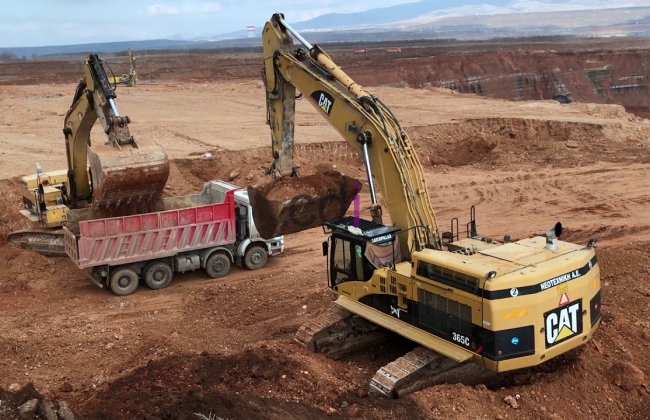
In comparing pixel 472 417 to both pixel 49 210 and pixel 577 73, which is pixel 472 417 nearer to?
pixel 49 210

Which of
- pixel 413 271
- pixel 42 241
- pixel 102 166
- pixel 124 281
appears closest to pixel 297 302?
pixel 124 281

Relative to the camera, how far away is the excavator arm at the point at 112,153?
13.4m

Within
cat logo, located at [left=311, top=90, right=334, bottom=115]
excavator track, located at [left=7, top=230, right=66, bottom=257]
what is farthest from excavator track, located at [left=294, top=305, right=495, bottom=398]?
excavator track, located at [left=7, top=230, right=66, bottom=257]

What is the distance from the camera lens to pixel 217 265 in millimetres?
15859

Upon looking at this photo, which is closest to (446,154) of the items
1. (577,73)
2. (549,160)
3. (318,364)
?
(549,160)

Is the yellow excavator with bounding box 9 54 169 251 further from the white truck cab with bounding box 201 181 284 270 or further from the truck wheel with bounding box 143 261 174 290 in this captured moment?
the white truck cab with bounding box 201 181 284 270

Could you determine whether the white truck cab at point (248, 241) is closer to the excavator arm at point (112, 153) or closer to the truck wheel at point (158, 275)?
the truck wheel at point (158, 275)

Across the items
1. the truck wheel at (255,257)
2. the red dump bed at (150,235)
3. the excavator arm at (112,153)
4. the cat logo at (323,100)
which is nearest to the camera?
the cat logo at (323,100)

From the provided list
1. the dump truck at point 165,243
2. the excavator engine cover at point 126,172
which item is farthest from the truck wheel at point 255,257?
the excavator engine cover at point 126,172

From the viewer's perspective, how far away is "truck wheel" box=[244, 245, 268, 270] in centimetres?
1617

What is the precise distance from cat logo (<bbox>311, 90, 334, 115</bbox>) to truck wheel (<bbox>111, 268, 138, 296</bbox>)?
607 centimetres

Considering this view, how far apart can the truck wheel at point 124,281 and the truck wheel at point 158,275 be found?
0.28m

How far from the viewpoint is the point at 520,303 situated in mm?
8547

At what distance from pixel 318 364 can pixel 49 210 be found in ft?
30.6
